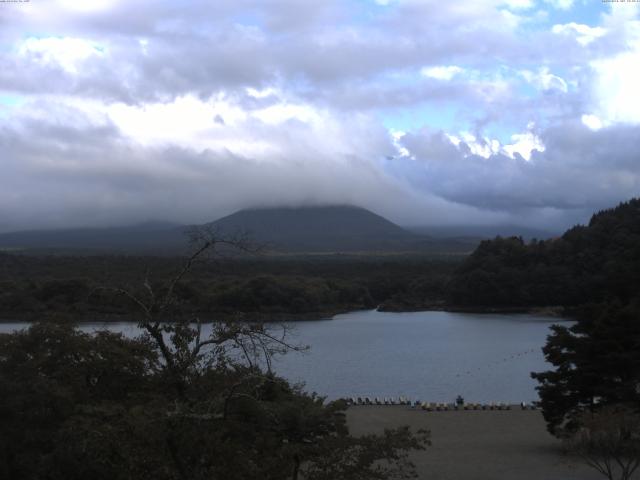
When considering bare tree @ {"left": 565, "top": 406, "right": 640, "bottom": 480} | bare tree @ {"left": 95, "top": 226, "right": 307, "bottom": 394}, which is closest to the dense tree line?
bare tree @ {"left": 565, "top": 406, "right": 640, "bottom": 480}

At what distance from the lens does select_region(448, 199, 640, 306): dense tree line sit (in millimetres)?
57781

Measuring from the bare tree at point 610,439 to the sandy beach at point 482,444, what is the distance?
1.53m

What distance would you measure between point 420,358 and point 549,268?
2962cm

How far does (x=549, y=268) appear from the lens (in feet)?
194

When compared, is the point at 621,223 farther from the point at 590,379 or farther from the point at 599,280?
the point at 590,379

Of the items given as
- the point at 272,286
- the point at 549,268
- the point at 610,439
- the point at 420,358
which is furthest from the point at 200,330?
the point at 549,268

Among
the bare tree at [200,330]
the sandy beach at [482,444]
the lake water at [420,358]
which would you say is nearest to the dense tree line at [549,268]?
the lake water at [420,358]

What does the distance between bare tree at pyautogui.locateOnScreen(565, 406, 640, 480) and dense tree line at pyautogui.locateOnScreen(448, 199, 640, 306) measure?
45.6 m

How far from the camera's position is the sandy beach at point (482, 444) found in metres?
12.6

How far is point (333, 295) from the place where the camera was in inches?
2359

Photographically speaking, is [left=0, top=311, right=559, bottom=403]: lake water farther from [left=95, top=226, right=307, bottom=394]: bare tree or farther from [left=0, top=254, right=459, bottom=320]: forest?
[left=95, top=226, right=307, bottom=394]: bare tree

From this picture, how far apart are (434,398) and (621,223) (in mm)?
43318

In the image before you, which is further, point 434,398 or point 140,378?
point 434,398

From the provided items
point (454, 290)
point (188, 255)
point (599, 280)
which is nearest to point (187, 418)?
point (188, 255)
